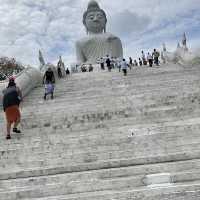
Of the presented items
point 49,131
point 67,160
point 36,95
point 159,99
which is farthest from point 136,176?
point 36,95

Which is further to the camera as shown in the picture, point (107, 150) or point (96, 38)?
point (96, 38)

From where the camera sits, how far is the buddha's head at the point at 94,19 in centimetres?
4069

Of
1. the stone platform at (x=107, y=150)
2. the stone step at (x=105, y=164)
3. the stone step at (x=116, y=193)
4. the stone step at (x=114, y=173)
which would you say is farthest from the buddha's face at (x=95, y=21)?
the stone step at (x=116, y=193)

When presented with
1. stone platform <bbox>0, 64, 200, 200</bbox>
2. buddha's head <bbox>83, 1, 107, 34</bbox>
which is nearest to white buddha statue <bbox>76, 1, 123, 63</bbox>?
buddha's head <bbox>83, 1, 107, 34</bbox>

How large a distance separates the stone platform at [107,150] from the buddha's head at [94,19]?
2737 cm

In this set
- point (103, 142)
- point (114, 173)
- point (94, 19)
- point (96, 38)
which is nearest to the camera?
point (114, 173)

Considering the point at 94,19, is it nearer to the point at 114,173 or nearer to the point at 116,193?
the point at 114,173

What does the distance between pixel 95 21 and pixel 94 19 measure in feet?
0.69

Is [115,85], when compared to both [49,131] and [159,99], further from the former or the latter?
[49,131]

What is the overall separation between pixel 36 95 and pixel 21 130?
5.68 m

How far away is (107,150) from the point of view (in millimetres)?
8766

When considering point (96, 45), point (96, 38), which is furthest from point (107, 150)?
point (96, 38)

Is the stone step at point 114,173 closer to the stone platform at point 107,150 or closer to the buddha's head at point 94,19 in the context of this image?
the stone platform at point 107,150

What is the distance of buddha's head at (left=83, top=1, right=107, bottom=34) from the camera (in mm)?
40688
